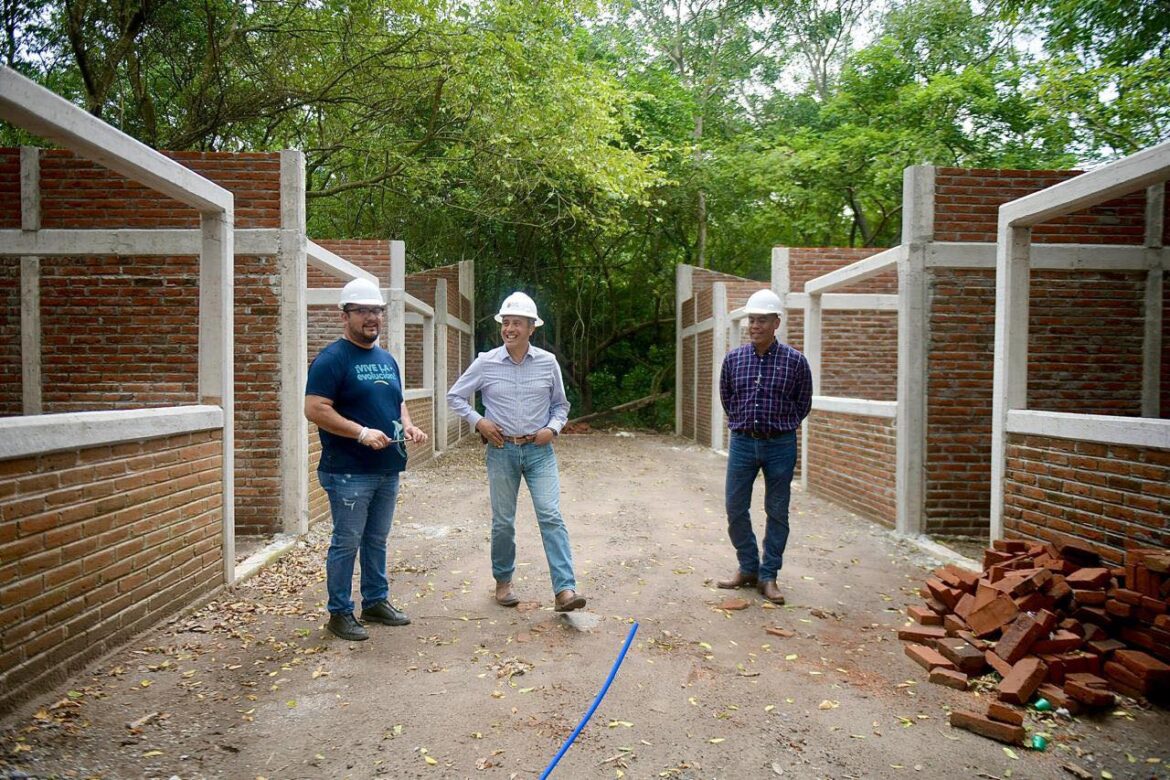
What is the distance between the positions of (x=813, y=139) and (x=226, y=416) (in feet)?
58.9

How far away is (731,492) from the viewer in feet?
17.3

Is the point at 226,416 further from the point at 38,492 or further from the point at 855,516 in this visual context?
the point at 855,516

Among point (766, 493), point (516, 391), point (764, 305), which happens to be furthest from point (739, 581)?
point (516, 391)

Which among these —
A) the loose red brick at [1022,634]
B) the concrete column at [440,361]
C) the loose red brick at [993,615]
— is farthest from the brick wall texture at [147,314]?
the concrete column at [440,361]

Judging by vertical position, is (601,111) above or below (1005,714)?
above

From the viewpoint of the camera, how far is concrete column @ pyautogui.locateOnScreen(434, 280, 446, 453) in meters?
15.6

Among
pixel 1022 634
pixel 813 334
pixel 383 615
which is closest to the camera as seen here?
pixel 1022 634

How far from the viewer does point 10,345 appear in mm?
6754

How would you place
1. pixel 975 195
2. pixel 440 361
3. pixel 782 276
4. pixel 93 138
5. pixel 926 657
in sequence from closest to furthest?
pixel 93 138, pixel 926 657, pixel 975 195, pixel 782 276, pixel 440 361

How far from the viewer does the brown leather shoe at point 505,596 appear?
4.93m

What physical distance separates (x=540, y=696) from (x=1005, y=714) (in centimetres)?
208

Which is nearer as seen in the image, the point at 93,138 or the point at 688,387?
the point at 93,138

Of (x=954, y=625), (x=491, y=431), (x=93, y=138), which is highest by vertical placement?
(x=93, y=138)

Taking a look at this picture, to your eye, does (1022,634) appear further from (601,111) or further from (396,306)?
(601,111)
